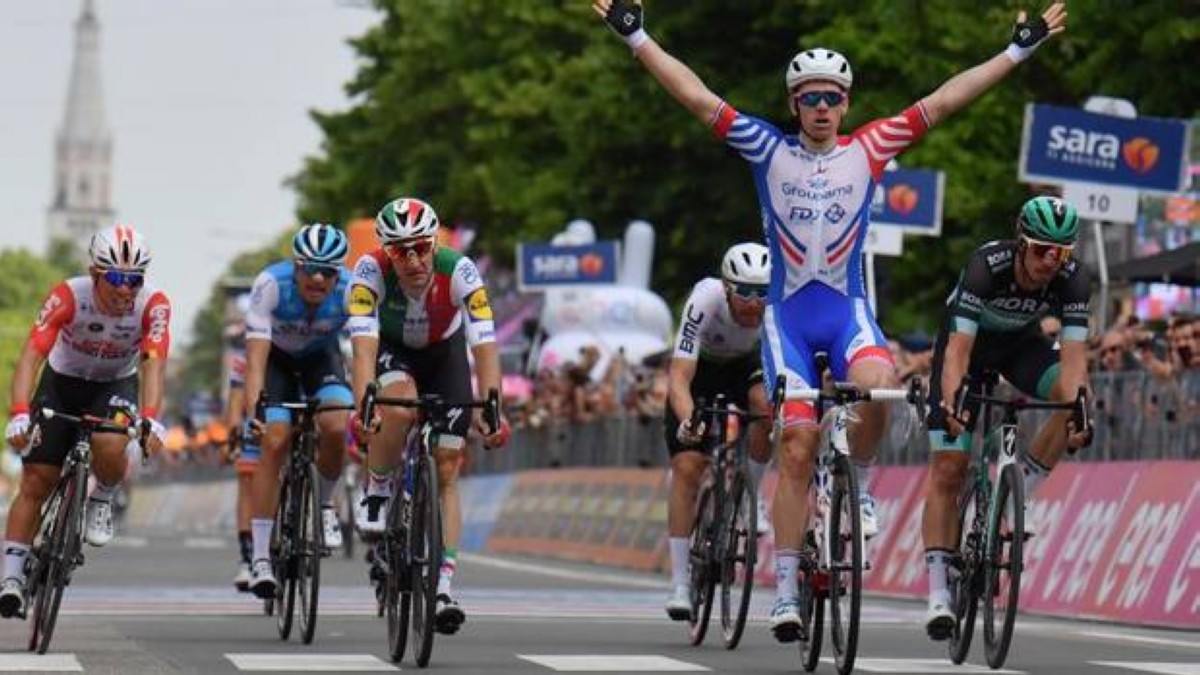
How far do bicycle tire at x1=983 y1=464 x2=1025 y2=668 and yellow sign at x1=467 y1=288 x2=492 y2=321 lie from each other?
2.46m

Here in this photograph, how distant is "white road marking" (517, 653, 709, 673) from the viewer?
15.1 metres

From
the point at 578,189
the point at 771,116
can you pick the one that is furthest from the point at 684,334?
the point at 578,189

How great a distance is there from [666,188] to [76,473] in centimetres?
3432

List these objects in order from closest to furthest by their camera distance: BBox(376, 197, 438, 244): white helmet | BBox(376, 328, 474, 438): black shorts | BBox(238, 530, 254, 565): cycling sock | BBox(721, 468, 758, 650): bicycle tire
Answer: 1. BBox(376, 197, 438, 244): white helmet
2. BBox(376, 328, 474, 438): black shorts
3. BBox(721, 468, 758, 650): bicycle tire
4. BBox(238, 530, 254, 565): cycling sock

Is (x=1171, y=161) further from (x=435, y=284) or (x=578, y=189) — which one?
(x=578, y=189)

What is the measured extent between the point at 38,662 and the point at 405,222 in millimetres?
2434

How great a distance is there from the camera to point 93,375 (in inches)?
686

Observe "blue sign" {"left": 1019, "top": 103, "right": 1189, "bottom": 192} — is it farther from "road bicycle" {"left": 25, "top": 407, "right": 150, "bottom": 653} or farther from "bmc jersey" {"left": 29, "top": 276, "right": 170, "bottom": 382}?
"road bicycle" {"left": 25, "top": 407, "right": 150, "bottom": 653}

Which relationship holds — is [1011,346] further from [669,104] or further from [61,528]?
[669,104]

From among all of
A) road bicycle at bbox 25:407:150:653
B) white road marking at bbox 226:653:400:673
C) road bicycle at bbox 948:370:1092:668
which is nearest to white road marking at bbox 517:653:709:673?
white road marking at bbox 226:653:400:673

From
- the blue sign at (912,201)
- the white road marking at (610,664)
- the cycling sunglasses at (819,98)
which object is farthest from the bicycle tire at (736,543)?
the blue sign at (912,201)

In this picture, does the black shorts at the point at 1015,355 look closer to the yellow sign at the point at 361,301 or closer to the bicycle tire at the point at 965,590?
the bicycle tire at the point at 965,590

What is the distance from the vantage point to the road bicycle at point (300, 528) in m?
17.8

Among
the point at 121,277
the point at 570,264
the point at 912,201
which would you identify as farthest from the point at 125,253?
the point at 570,264
